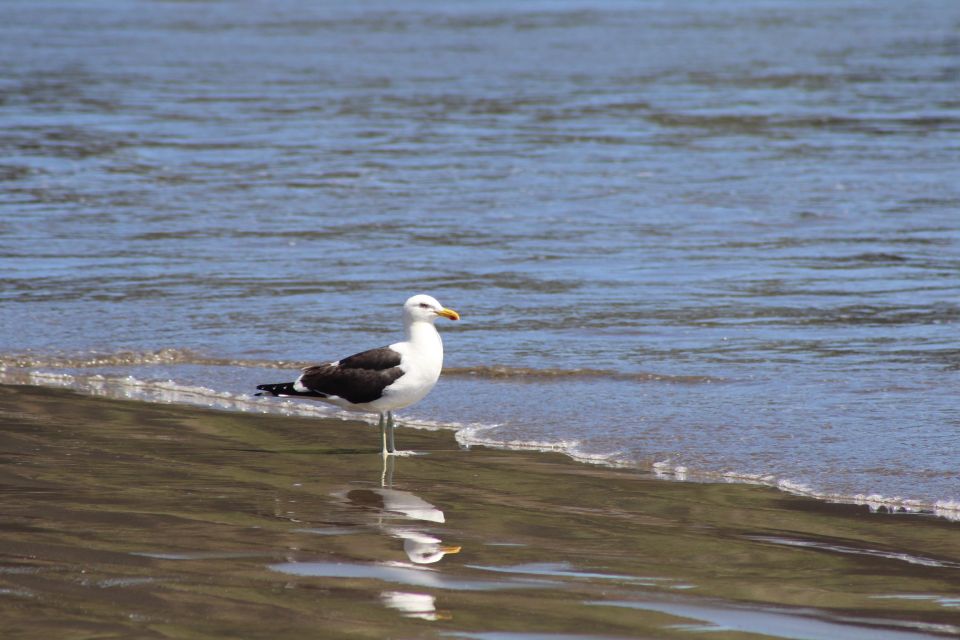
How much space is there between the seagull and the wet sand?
0.94 feet

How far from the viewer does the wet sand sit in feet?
16.3

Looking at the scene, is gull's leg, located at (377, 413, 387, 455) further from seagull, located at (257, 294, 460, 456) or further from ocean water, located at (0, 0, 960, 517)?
ocean water, located at (0, 0, 960, 517)

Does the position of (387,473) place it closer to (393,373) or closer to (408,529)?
(393,373)

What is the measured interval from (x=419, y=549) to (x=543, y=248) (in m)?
9.37

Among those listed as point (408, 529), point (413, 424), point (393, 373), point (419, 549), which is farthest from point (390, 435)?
point (419, 549)

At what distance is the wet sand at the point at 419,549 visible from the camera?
4973 mm

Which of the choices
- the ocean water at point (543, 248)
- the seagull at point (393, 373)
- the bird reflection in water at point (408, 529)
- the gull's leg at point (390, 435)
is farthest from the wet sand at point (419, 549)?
the ocean water at point (543, 248)

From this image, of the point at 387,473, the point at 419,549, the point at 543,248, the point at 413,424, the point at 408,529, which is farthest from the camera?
the point at 543,248

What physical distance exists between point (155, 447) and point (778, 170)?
14.2 meters

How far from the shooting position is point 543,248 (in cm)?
1507

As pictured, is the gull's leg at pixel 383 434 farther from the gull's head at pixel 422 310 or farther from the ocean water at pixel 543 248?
the gull's head at pixel 422 310

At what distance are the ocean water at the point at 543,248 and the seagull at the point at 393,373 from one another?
378 mm

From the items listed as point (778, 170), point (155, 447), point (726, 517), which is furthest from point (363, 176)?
point (726, 517)

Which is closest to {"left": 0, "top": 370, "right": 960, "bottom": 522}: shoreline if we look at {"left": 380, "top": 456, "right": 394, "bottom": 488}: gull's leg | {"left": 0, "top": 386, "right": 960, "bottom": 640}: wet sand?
{"left": 0, "top": 386, "right": 960, "bottom": 640}: wet sand
